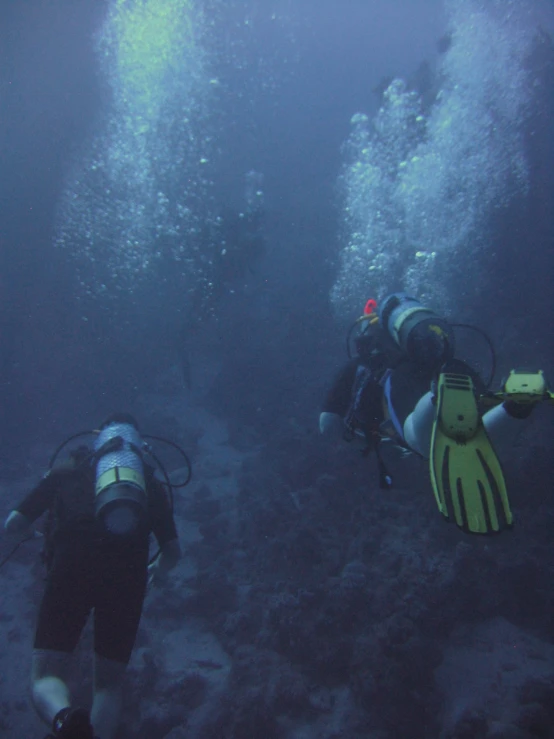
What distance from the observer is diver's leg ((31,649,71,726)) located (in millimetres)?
2357

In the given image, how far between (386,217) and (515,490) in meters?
12.3

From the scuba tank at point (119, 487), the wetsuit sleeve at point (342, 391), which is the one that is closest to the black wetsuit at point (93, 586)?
the scuba tank at point (119, 487)

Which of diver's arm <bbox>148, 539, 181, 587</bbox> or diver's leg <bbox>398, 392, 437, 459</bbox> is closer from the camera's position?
diver's leg <bbox>398, 392, 437, 459</bbox>

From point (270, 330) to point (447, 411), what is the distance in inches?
531

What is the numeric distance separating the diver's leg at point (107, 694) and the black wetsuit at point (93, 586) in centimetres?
5

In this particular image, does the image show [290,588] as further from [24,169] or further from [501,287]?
[24,169]

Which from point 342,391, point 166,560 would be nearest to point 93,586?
point 166,560

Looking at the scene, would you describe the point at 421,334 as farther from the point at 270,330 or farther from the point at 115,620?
the point at 270,330

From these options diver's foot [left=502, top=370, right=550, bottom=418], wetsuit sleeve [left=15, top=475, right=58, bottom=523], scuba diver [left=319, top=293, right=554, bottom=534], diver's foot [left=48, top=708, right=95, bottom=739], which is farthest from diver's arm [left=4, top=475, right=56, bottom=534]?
diver's foot [left=502, top=370, right=550, bottom=418]

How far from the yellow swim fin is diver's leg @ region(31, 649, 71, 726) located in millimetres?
2435

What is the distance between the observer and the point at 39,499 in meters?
3.29

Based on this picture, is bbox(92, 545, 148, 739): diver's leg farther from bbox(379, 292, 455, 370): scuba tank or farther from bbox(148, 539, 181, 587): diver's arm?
bbox(379, 292, 455, 370): scuba tank

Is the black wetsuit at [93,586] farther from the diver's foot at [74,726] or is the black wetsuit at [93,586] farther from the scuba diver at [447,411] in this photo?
the scuba diver at [447,411]

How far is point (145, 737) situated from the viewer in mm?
4418
